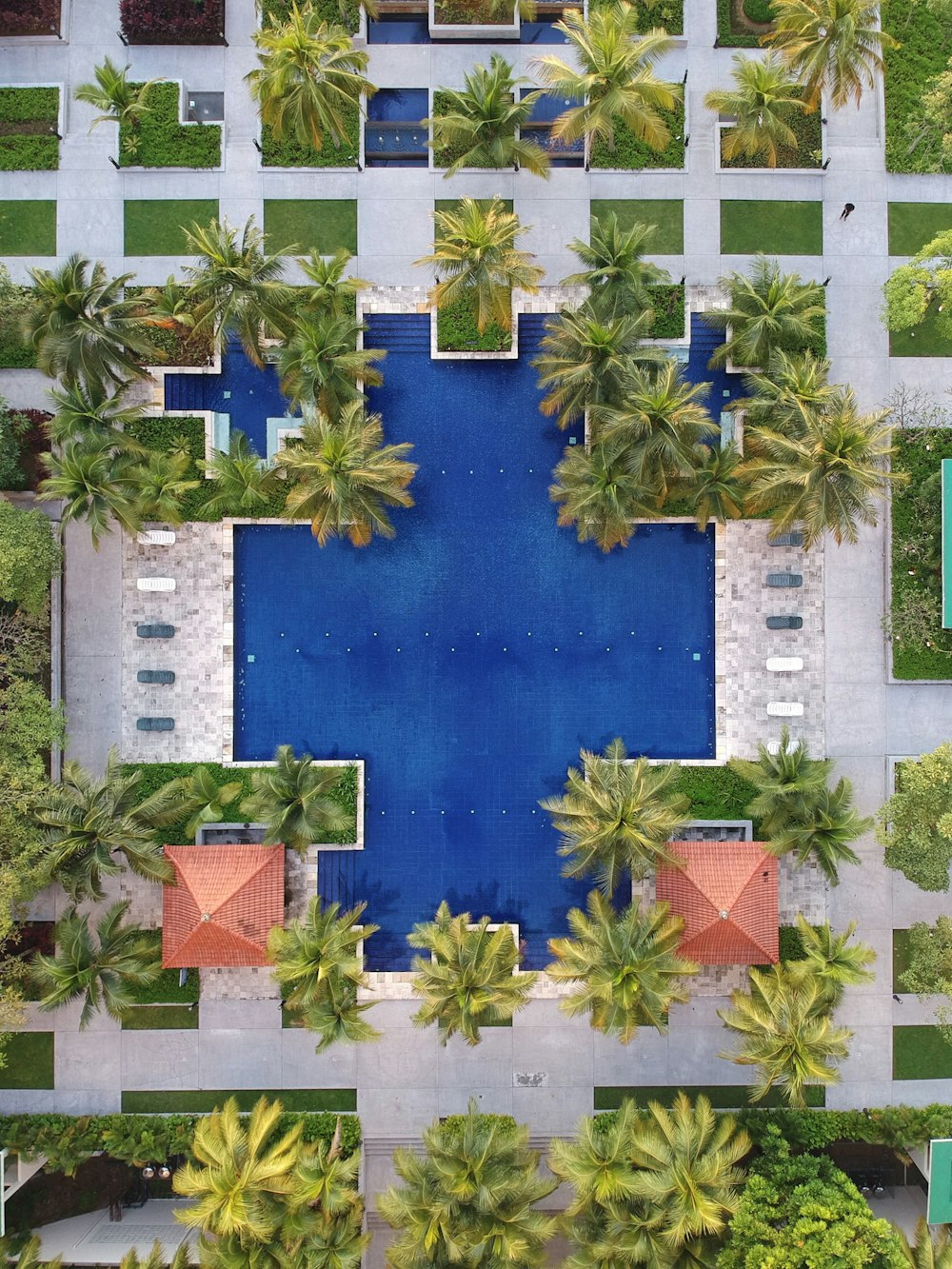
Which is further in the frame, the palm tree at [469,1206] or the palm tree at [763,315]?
the palm tree at [763,315]

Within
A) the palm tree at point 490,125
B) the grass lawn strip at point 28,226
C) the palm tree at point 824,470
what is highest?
the palm tree at point 490,125

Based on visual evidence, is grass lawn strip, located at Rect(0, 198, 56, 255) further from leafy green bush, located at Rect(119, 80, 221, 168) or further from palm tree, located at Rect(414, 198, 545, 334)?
palm tree, located at Rect(414, 198, 545, 334)

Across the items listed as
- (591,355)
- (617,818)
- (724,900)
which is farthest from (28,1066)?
(591,355)

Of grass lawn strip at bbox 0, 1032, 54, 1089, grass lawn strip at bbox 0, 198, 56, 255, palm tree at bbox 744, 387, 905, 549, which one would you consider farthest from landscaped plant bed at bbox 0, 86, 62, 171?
grass lawn strip at bbox 0, 1032, 54, 1089

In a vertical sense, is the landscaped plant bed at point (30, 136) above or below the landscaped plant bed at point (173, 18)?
below

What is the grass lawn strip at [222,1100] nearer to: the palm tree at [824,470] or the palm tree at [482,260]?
the palm tree at [824,470]

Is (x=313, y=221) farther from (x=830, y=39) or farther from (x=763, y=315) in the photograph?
(x=830, y=39)

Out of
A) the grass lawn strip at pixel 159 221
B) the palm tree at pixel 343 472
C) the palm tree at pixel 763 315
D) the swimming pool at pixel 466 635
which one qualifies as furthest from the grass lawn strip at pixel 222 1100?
the grass lawn strip at pixel 159 221
